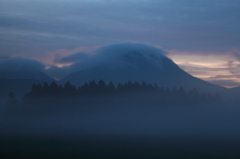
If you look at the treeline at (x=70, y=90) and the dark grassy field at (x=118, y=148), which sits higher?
the treeline at (x=70, y=90)

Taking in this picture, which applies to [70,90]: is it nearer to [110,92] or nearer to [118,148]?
[110,92]

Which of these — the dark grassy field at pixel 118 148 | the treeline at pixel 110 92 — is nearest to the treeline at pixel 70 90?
the treeline at pixel 110 92

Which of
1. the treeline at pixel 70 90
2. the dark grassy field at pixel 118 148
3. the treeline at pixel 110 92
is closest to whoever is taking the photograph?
the dark grassy field at pixel 118 148

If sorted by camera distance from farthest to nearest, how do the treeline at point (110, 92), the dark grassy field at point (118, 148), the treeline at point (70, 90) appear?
the treeline at point (110, 92), the treeline at point (70, 90), the dark grassy field at point (118, 148)

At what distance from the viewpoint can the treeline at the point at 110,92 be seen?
7594 centimetres

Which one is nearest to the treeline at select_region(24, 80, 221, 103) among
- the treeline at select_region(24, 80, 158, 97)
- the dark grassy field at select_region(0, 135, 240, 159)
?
the treeline at select_region(24, 80, 158, 97)

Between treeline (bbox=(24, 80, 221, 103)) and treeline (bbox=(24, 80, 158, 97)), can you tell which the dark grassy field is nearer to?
treeline (bbox=(24, 80, 158, 97))

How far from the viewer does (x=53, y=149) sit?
3097cm

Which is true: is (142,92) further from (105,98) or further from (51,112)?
(51,112)

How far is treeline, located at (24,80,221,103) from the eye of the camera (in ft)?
249

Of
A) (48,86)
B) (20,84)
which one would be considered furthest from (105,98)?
(20,84)

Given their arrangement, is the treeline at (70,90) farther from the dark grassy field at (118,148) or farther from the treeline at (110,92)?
the dark grassy field at (118,148)

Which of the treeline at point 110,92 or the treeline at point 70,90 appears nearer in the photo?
the treeline at point 70,90

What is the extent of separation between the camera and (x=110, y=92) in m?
80.6
